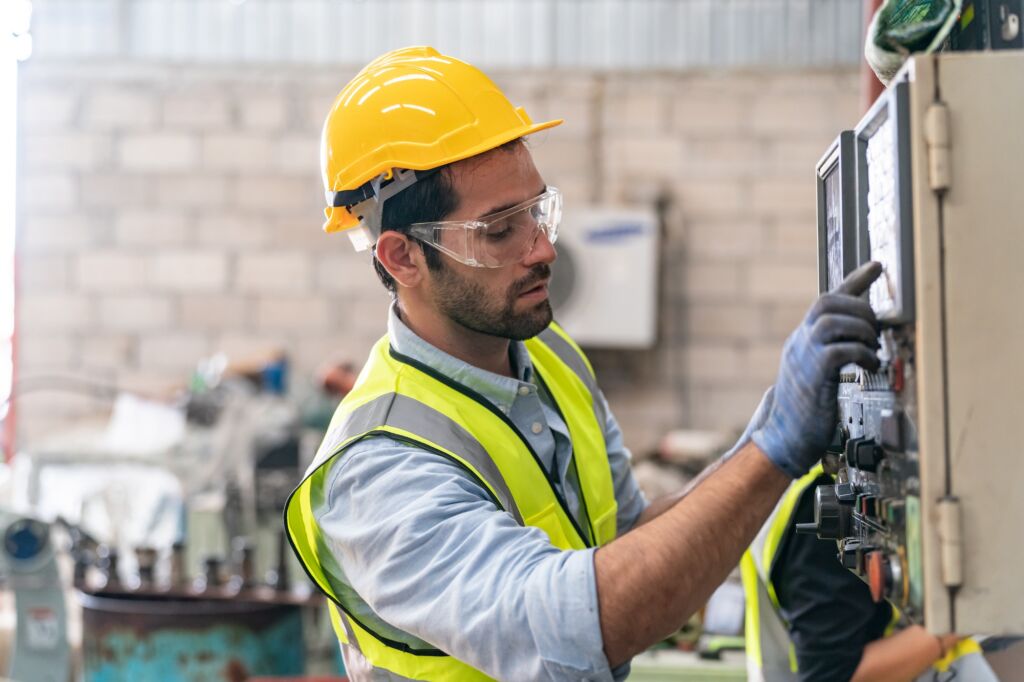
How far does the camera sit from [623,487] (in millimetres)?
1710

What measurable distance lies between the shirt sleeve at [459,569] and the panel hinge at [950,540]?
1.08ft

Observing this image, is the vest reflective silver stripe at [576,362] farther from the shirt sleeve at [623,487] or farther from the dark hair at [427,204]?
the dark hair at [427,204]

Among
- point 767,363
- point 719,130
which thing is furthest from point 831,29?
point 767,363

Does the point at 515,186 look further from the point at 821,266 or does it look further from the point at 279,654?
the point at 279,654

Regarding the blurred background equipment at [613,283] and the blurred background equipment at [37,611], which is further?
the blurred background equipment at [613,283]

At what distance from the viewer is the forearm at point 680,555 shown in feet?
3.58

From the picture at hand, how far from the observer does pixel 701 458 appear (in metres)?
4.21

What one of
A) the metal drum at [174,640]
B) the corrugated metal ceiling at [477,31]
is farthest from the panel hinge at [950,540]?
the corrugated metal ceiling at [477,31]

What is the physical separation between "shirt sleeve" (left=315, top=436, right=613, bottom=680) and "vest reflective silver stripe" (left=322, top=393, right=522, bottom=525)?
4 cm

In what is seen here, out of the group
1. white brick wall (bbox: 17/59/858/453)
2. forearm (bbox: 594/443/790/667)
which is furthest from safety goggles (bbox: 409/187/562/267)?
white brick wall (bbox: 17/59/858/453)

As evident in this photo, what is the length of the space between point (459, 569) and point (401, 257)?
489 millimetres

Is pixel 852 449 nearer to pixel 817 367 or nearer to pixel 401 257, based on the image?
pixel 817 367

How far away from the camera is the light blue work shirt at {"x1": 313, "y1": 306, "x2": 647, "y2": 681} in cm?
109

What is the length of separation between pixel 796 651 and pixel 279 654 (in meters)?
1.72
